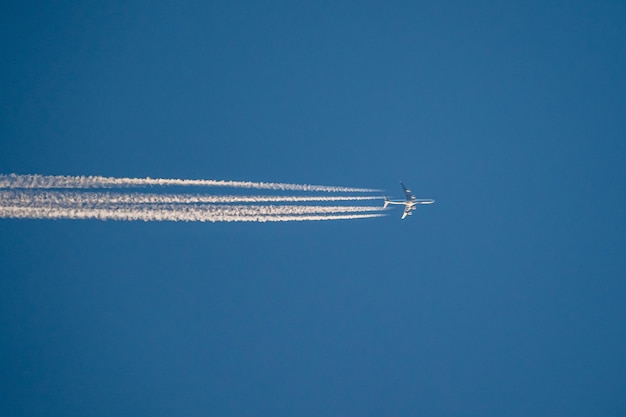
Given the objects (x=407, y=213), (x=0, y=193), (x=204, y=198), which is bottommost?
(x=0, y=193)

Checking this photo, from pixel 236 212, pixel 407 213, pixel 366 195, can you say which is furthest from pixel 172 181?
pixel 407 213

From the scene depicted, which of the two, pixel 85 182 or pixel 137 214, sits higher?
pixel 85 182

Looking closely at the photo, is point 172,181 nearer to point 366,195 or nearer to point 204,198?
point 204,198

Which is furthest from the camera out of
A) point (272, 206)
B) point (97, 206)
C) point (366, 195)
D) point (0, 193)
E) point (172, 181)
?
point (366, 195)

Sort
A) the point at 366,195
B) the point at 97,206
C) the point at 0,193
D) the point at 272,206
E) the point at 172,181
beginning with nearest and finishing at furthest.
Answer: the point at 0,193 < the point at 97,206 < the point at 172,181 < the point at 272,206 < the point at 366,195

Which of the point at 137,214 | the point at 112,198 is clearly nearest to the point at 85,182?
the point at 112,198

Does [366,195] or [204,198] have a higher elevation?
[366,195]

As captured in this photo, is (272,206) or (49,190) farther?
(272,206)

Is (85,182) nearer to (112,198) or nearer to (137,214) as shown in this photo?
(112,198)
